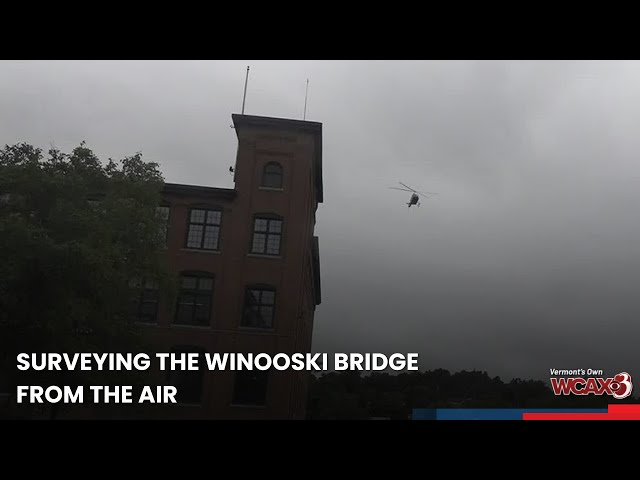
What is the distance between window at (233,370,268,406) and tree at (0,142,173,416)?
26.5ft

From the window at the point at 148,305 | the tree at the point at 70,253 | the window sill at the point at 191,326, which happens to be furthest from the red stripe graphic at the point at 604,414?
the window at the point at 148,305

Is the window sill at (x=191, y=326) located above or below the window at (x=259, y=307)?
below

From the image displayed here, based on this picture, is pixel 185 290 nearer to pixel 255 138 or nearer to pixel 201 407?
pixel 201 407

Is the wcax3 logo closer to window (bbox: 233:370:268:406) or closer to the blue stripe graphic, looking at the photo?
the blue stripe graphic

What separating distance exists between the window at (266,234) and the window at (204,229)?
1.80 meters

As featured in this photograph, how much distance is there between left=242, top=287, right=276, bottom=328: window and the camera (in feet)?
95.5

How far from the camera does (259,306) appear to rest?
29.3 m

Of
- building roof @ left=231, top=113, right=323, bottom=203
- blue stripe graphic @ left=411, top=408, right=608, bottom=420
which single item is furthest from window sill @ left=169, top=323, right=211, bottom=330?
blue stripe graphic @ left=411, top=408, right=608, bottom=420

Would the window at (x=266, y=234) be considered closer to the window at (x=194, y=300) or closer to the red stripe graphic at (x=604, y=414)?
the window at (x=194, y=300)

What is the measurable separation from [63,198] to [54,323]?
361 centimetres

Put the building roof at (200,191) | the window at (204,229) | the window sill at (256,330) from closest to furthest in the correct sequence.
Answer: the window sill at (256,330) < the window at (204,229) < the building roof at (200,191)

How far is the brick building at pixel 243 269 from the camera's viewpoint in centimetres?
2839

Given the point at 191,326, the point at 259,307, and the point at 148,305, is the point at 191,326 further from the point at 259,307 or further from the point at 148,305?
the point at 259,307

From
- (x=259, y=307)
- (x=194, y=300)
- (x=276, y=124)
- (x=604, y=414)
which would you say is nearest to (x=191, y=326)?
(x=194, y=300)
